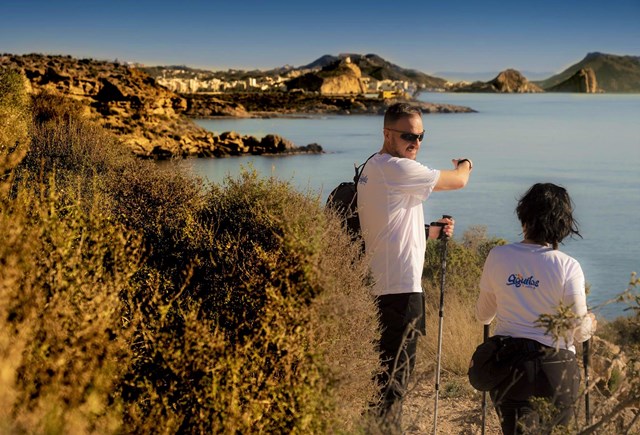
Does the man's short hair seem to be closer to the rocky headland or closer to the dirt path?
the dirt path


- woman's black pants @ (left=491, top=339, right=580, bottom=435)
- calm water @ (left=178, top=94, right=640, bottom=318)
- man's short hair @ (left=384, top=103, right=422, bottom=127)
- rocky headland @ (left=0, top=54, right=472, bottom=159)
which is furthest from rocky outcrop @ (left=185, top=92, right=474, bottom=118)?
woman's black pants @ (left=491, top=339, right=580, bottom=435)

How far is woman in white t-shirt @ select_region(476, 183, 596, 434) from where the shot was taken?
12.8 feet

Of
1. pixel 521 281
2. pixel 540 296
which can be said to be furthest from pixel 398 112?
pixel 540 296

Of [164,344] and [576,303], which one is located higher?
[576,303]

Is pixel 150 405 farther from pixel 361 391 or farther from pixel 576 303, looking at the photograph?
pixel 576 303

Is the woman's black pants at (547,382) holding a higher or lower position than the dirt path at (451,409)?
higher

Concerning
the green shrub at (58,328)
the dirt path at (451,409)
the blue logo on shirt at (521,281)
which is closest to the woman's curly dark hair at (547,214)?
the blue logo on shirt at (521,281)

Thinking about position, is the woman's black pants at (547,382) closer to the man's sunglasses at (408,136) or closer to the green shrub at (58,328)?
the man's sunglasses at (408,136)

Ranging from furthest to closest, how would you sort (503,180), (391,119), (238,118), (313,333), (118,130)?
1. (238,118)
2. (503,180)
3. (118,130)
4. (391,119)
5. (313,333)

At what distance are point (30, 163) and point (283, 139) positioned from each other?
129 feet

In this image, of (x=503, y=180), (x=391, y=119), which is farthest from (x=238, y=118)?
(x=391, y=119)

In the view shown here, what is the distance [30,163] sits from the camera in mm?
9828

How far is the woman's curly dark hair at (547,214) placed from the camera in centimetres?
395

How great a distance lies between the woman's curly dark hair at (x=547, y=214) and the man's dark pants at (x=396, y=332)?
1.03m
